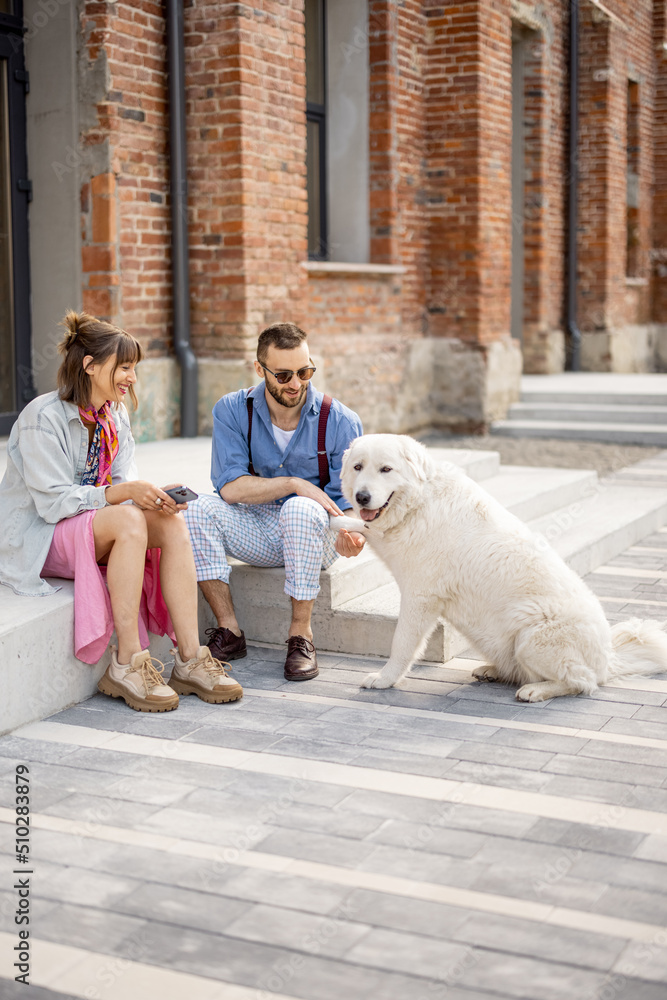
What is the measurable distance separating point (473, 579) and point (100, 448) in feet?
4.99

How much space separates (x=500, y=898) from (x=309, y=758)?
108cm

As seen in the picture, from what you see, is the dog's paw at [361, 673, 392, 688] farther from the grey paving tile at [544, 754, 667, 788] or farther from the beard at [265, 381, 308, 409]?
the beard at [265, 381, 308, 409]

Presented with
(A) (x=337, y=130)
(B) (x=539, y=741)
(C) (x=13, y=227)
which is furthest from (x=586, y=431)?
(B) (x=539, y=741)

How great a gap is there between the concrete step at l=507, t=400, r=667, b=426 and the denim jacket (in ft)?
28.3

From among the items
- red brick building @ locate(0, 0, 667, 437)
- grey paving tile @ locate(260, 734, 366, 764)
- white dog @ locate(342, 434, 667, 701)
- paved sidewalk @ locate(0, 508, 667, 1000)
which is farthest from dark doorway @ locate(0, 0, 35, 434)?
grey paving tile @ locate(260, 734, 366, 764)

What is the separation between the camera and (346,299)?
10.4 metres

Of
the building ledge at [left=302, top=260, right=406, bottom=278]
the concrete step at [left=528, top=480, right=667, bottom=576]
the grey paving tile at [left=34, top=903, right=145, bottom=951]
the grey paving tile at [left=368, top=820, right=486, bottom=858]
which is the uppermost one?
the building ledge at [left=302, top=260, right=406, bottom=278]

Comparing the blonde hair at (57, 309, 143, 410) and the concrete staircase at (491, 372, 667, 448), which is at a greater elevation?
the blonde hair at (57, 309, 143, 410)

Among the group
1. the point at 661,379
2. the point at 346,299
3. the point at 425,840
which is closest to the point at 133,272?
the point at 346,299

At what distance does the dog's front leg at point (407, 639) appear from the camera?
14.6ft

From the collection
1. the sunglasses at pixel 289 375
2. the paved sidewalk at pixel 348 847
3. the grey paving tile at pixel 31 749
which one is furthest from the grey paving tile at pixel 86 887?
the sunglasses at pixel 289 375

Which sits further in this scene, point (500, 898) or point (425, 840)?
point (425, 840)

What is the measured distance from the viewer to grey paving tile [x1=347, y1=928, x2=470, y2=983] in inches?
100.0

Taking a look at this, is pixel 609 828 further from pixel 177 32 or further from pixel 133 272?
pixel 177 32
